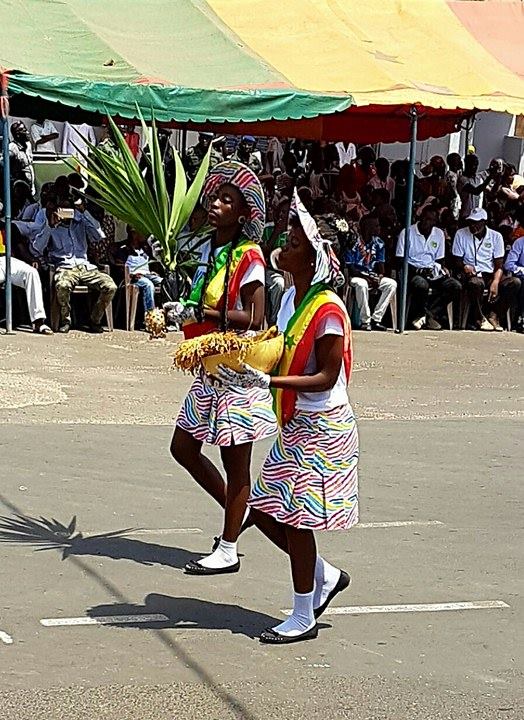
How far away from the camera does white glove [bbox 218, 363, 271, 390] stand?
478 centimetres

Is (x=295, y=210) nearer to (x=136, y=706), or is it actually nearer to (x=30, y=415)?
(x=136, y=706)

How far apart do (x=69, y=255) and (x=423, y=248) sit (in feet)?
14.1

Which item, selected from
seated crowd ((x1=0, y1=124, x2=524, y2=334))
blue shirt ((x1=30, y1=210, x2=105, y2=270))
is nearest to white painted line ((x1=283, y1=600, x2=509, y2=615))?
seated crowd ((x1=0, y1=124, x2=524, y2=334))

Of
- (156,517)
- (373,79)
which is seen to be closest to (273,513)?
(156,517)

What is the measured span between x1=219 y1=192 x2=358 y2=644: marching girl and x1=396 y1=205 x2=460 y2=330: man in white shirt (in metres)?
10.2

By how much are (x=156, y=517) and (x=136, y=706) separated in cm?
261

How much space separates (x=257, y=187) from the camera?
568 cm

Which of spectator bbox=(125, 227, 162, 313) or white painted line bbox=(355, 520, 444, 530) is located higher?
spectator bbox=(125, 227, 162, 313)

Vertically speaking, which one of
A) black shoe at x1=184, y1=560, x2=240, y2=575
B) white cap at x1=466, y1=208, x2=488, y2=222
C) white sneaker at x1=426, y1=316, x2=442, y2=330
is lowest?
white sneaker at x1=426, y1=316, x2=442, y2=330

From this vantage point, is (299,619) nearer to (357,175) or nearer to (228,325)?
(228,325)

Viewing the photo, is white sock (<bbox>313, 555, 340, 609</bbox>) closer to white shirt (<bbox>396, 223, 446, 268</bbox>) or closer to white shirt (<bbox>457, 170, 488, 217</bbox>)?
white shirt (<bbox>396, 223, 446, 268</bbox>)

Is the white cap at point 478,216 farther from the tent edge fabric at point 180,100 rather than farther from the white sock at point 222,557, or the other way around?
the white sock at point 222,557

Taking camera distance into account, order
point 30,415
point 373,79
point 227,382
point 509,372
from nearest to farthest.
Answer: point 227,382, point 30,415, point 509,372, point 373,79

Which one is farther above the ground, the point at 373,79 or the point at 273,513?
the point at 373,79
